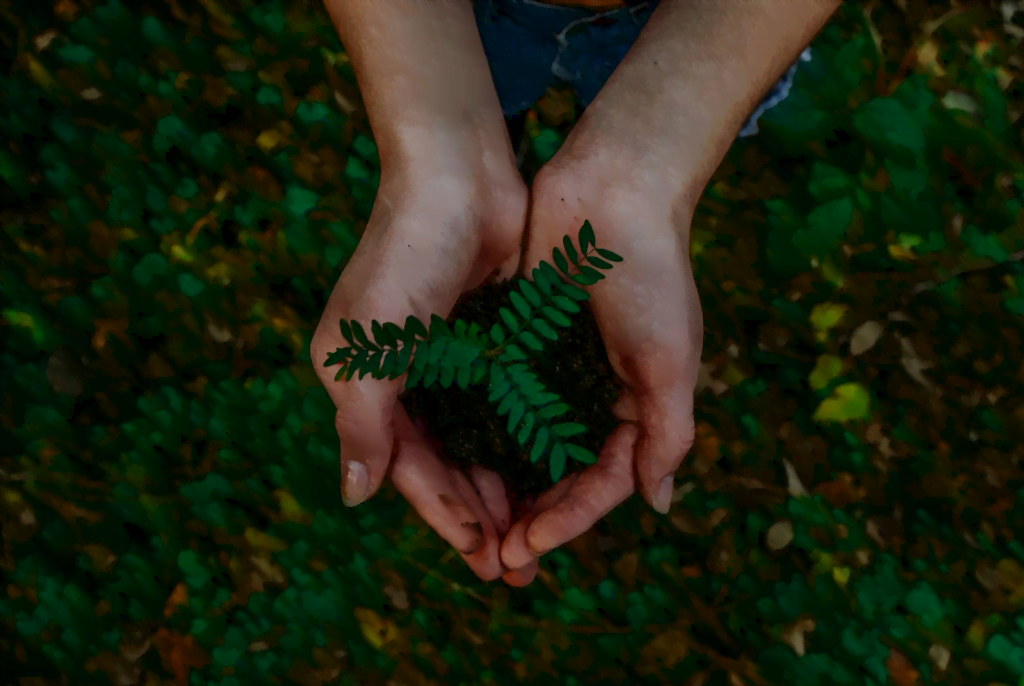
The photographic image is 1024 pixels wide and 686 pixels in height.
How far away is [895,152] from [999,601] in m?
1.74

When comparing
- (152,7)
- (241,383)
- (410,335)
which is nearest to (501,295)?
(410,335)

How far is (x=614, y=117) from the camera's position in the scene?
2564mm

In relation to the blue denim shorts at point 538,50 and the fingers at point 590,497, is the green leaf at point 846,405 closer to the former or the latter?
the fingers at point 590,497

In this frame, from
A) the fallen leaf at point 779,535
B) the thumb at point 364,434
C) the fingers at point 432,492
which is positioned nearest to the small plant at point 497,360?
the thumb at point 364,434

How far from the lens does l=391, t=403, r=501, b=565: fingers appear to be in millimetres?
2283

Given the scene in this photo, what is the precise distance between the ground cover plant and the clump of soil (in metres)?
0.07

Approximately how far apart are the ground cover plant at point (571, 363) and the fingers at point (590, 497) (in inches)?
13.1

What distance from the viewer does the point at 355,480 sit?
2160 mm

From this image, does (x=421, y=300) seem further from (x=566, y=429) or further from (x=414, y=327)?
(x=566, y=429)

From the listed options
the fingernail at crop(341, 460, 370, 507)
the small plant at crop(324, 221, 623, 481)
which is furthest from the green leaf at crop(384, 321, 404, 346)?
the fingernail at crop(341, 460, 370, 507)

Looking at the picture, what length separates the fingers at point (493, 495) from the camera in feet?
8.12

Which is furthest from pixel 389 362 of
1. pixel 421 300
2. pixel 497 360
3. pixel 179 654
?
pixel 179 654

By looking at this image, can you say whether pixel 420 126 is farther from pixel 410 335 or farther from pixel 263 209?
pixel 410 335

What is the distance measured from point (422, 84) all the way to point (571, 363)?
119cm
